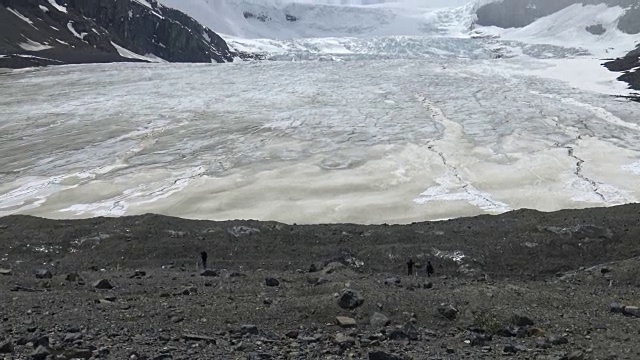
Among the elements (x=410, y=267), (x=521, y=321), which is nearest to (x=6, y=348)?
(x=521, y=321)

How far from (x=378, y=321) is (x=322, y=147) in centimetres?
1746

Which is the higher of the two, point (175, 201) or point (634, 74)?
point (634, 74)

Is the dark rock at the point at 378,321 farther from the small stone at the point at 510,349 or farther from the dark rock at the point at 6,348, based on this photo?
the dark rock at the point at 6,348

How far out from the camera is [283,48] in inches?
4638

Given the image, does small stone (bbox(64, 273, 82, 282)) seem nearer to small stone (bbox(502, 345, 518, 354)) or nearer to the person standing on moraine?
the person standing on moraine

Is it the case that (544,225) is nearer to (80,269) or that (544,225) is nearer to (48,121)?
(80,269)

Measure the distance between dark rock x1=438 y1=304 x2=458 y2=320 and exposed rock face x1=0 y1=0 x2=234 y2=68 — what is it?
56.9 metres

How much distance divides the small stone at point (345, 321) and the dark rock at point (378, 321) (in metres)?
0.19

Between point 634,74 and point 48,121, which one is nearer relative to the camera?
point 48,121

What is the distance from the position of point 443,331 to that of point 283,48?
114971mm

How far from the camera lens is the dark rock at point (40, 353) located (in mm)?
4805

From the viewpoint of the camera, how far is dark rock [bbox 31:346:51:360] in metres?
4.80

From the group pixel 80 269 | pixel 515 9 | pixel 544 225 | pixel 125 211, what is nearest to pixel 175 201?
pixel 125 211

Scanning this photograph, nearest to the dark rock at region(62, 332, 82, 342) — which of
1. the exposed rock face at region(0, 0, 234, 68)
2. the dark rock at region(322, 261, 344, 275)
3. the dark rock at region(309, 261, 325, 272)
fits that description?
the dark rock at region(322, 261, 344, 275)
